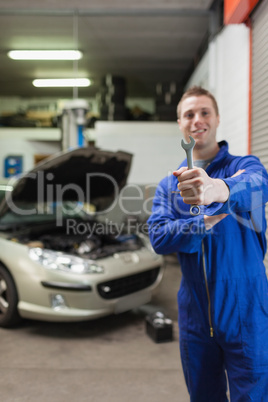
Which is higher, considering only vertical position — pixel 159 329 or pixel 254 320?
pixel 254 320

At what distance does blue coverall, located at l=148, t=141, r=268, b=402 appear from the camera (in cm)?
106

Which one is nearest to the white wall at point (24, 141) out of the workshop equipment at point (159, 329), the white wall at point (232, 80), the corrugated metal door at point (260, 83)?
the white wall at point (232, 80)

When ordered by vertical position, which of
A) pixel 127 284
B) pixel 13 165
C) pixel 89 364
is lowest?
pixel 89 364

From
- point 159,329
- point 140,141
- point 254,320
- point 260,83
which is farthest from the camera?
point 140,141

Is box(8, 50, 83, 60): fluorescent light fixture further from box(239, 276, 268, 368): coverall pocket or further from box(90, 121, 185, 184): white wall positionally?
box(239, 276, 268, 368): coverall pocket

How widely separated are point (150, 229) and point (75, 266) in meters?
1.41

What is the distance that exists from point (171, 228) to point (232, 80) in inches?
92.7

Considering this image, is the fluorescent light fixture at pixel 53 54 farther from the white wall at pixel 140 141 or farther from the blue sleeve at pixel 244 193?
the blue sleeve at pixel 244 193

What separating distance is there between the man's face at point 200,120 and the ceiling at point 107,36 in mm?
2032

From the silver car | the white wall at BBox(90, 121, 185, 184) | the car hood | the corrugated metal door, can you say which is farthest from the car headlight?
the white wall at BBox(90, 121, 185, 184)

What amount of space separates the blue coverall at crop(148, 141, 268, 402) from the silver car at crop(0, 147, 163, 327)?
1322mm

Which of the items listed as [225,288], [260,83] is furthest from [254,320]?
[260,83]

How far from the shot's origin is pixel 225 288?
1.10 meters

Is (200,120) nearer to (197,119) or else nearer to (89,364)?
(197,119)
